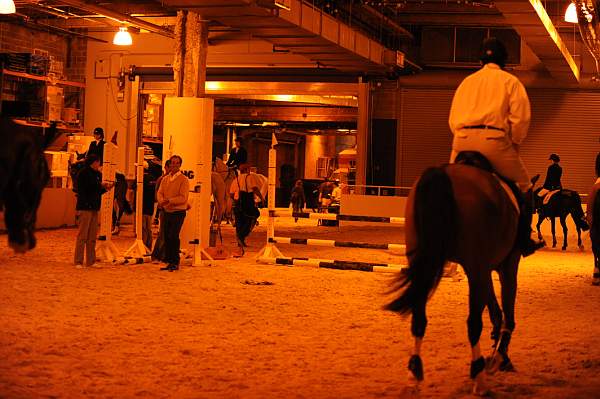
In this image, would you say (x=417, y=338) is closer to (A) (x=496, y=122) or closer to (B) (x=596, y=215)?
(A) (x=496, y=122)

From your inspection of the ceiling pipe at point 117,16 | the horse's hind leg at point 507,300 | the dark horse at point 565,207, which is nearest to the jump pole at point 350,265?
the horse's hind leg at point 507,300

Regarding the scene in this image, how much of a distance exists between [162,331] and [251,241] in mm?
12115

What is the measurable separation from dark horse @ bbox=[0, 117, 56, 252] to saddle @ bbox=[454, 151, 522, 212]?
3.07 m

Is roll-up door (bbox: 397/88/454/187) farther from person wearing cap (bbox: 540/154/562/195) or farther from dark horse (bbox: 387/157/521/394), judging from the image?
dark horse (bbox: 387/157/521/394)

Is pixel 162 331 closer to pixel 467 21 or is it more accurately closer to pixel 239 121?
pixel 467 21

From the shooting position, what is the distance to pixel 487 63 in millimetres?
7117

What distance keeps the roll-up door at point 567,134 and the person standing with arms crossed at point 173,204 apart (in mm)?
15356

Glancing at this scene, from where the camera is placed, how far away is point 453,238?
6.10 m

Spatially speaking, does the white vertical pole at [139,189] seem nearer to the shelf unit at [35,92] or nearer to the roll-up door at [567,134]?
the shelf unit at [35,92]

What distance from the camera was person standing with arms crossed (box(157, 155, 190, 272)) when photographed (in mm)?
→ 14195

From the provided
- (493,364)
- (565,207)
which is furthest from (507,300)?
(565,207)

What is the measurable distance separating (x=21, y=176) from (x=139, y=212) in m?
10.7

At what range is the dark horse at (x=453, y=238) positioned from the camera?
599cm

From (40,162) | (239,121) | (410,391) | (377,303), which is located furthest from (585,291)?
(239,121)
